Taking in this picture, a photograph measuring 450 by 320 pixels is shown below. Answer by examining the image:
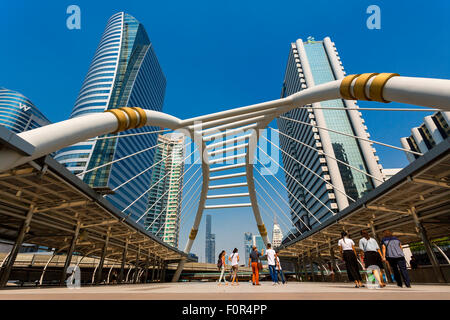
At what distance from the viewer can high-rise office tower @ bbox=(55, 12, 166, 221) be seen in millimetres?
81500

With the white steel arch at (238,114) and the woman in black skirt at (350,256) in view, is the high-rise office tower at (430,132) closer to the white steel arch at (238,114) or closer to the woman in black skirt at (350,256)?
the white steel arch at (238,114)

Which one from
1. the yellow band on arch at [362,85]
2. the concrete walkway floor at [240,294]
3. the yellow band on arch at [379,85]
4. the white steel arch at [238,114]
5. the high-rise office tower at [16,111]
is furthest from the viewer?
the high-rise office tower at [16,111]

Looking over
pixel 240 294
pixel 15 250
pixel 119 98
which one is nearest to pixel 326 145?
pixel 15 250

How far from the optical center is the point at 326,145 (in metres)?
77.1

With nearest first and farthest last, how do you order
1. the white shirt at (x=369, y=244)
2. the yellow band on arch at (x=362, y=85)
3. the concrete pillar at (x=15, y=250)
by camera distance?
the yellow band on arch at (x=362, y=85)
the white shirt at (x=369, y=244)
the concrete pillar at (x=15, y=250)

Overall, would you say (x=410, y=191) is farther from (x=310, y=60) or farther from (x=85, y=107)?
(x=85, y=107)

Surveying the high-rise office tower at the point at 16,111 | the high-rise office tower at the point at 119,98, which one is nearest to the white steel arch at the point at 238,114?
the high-rise office tower at the point at 119,98

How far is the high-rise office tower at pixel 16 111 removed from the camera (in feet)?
387

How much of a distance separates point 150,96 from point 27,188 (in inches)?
5300

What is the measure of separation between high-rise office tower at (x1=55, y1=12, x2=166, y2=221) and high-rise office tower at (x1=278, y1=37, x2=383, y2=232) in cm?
6468

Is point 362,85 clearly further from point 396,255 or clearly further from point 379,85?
point 396,255

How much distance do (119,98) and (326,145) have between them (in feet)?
279

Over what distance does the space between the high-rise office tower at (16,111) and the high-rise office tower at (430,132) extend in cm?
17202
